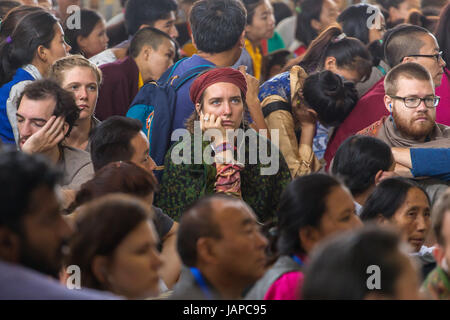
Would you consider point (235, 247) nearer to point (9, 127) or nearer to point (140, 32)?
point (9, 127)

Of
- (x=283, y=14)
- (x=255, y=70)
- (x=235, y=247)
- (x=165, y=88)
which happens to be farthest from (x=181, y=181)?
(x=283, y=14)

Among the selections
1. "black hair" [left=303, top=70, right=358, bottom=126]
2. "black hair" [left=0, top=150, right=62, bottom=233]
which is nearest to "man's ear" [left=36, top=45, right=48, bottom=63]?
"black hair" [left=303, top=70, right=358, bottom=126]

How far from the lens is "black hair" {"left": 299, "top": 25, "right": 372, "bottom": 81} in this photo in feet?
14.8

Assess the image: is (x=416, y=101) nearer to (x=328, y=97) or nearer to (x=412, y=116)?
(x=412, y=116)

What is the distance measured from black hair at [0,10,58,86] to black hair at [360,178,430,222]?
2008 mm

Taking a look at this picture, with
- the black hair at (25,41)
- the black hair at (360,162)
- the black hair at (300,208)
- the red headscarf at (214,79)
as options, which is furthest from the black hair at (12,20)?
the black hair at (300,208)

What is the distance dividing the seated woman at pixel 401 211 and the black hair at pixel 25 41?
2.01 meters

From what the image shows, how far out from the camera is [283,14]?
25.5 feet

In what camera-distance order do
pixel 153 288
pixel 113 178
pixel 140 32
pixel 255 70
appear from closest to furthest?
1. pixel 153 288
2. pixel 113 178
3. pixel 140 32
4. pixel 255 70

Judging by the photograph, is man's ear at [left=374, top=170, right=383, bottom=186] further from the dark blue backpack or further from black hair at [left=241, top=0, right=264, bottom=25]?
black hair at [left=241, top=0, right=264, bottom=25]

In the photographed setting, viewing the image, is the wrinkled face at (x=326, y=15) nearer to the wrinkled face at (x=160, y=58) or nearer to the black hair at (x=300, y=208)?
the wrinkled face at (x=160, y=58)

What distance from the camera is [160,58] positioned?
4.84 m
